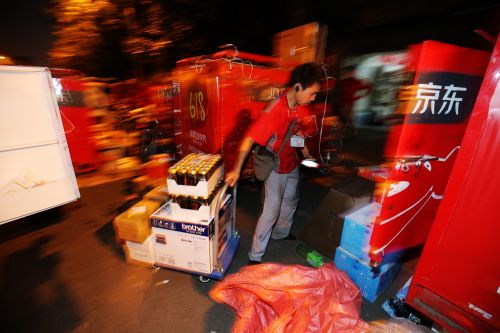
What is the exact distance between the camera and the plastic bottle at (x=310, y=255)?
112 inches

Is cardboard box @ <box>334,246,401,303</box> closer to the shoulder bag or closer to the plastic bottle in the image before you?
the plastic bottle

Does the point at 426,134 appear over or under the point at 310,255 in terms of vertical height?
over

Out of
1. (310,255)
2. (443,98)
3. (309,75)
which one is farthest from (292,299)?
(443,98)

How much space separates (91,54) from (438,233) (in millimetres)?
3755

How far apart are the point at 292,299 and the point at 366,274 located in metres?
0.85

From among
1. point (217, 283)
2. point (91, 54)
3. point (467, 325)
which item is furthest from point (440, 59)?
point (91, 54)

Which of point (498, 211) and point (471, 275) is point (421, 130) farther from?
point (471, 275)

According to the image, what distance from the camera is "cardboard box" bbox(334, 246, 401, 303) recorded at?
2348mm

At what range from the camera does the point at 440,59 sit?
1.83 meters

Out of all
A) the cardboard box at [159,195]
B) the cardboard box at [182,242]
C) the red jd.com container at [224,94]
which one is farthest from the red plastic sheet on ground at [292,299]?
the red jd.com container at [224,94]

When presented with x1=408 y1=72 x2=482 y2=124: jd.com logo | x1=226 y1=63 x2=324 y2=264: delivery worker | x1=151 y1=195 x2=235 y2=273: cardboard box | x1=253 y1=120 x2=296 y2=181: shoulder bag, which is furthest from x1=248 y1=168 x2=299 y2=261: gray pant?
x1=408 y1=72 x2=482 y2=124: jd.com logo

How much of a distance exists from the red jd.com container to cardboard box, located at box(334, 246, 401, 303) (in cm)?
219

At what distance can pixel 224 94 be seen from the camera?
11.8 ft

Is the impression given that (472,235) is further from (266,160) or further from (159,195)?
(159,195)
